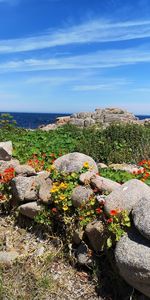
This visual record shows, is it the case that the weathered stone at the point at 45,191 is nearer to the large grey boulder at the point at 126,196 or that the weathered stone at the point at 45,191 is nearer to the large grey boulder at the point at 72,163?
the large grey boulder at the point at 72,163

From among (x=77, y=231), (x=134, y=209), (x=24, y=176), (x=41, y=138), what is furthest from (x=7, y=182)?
(x=41, y=138)

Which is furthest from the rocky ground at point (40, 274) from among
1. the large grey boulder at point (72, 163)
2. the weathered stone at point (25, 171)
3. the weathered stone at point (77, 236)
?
the weathered stone at point (25, 171)

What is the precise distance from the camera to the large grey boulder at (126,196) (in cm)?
480

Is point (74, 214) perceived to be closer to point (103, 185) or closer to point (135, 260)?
point (103, 185)

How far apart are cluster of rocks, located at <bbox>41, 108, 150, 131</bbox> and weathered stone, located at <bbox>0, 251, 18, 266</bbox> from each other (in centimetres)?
1364

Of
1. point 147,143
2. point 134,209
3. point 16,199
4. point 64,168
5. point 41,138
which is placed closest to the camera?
point 134,209

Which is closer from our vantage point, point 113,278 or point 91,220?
point 113,278

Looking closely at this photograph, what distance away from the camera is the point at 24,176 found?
7.01 meters

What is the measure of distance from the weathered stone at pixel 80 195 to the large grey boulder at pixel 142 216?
0.97 metres

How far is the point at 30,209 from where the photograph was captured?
620 centimetres

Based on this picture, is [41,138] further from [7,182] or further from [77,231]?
[77,231]

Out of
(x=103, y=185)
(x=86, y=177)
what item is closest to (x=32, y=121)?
(x=86, y=177)

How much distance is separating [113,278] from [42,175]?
2371mm

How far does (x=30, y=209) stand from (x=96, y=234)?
1.48 meters
